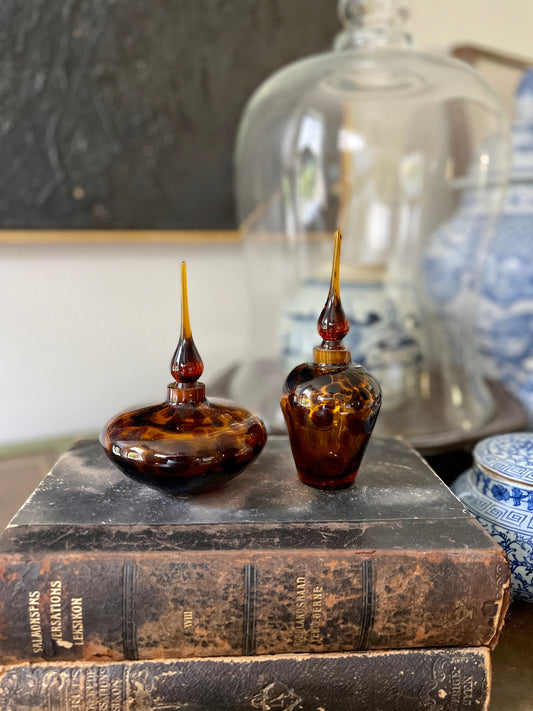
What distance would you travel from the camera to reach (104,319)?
28.8 inches

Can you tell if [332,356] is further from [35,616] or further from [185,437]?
[35,616]

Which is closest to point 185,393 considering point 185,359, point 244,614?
point 185,359

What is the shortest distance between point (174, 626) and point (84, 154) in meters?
0.52

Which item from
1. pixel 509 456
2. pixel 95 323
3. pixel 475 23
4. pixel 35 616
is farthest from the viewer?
pixel 475 23

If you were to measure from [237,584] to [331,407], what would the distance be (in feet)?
0.35

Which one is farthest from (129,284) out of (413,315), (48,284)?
(413,315)

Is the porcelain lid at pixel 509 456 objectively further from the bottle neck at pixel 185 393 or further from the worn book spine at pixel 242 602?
the bottle neck at pixel 185 393

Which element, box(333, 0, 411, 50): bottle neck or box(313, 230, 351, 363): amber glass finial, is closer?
box(313, 230, 351, 363): amber glass finial

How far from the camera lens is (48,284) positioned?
692mm

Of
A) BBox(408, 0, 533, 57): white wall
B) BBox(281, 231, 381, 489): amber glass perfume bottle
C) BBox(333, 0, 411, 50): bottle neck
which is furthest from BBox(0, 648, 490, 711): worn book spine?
BBox(408, 0, 533, 57): white wall

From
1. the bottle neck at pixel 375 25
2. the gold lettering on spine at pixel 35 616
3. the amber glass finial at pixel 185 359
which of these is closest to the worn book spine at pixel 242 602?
the gold lettering on spine at pixel 35 616

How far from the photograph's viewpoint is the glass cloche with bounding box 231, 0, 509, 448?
0.58m

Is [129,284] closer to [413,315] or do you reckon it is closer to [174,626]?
[413,315]

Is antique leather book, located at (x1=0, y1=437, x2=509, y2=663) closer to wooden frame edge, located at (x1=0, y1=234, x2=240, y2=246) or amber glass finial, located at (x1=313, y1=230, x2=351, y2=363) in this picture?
amber glass finial, located at (x1=313, y1=230, x2=351, y2=363)
